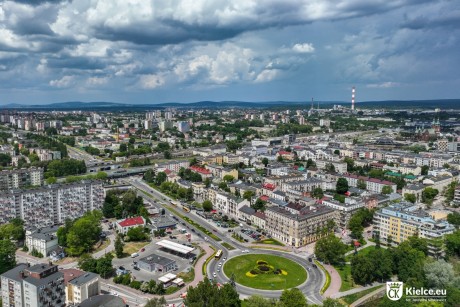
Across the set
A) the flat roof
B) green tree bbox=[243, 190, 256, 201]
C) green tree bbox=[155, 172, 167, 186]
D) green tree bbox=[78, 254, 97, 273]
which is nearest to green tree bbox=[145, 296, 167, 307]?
green tree bbox=[78, 254, 97, 273]

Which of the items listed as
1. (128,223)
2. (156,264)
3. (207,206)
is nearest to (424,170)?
(207,206)

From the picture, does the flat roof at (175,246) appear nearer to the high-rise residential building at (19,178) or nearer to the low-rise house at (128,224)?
the low-rise house at (128,224)

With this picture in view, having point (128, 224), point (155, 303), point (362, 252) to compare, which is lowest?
point (362, 252)

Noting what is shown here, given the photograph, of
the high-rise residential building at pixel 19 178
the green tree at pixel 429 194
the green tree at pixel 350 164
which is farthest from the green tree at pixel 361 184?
the high-rise residential building at pixel 19 178

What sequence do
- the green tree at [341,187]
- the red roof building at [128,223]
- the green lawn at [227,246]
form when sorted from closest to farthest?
the green lawn at [227,246], the red roof building at [128,223], the green tree at [341,187]

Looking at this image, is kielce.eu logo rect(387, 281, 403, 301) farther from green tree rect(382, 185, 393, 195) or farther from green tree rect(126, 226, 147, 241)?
green tree rect(382, 185, 393, 195)

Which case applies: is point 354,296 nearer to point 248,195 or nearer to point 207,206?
Answer: point 207,206
